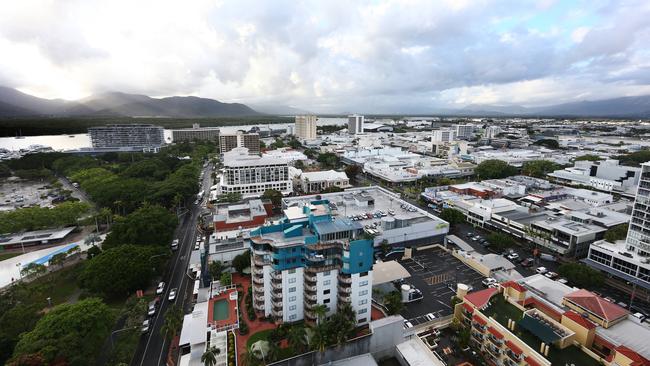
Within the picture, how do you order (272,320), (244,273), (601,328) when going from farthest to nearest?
(244,273)
(272,320)
(601,328)

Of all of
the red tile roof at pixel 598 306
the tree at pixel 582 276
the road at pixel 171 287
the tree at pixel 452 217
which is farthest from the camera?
the tree at pixel 452 217

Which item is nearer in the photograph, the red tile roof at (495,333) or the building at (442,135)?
the red tile roof at (495,333)

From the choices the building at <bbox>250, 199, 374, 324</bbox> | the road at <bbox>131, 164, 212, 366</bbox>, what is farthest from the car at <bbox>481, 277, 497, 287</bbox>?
the road at <bbox>131, 164, 212, 366</bbox>

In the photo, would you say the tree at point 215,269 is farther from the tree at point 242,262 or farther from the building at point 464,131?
the building at point 464,131

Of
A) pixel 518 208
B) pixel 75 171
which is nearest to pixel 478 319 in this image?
pixel 518 208

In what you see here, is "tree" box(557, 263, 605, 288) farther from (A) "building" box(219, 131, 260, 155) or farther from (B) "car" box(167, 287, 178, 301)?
(A) "building" box(219, 131, 260, 155)

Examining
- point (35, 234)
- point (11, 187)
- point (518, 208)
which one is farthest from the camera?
point (11, 187)

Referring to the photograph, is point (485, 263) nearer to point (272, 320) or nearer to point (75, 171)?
point (272, 320)

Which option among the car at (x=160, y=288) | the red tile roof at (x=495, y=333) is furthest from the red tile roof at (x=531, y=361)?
the car at (x=160, y=288)
